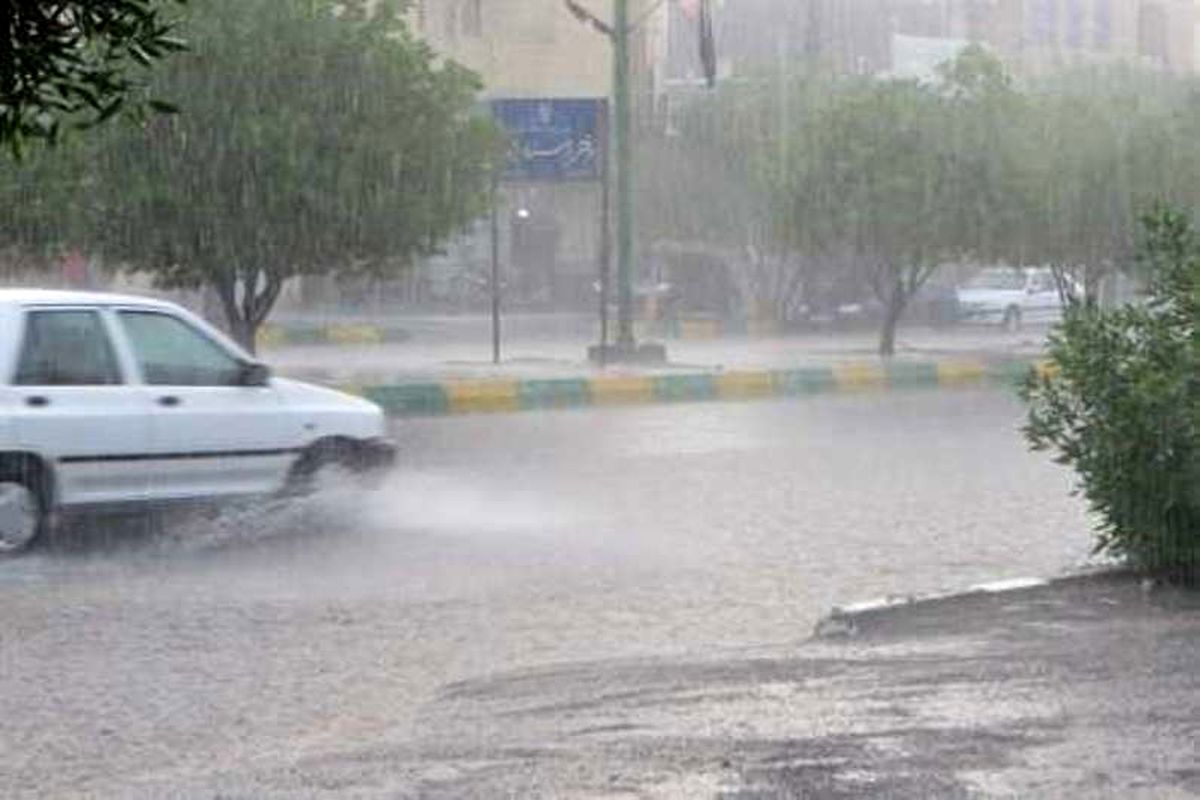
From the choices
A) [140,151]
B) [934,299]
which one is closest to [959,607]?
[140,151]

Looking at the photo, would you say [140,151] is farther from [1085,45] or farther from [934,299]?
[1085,45]

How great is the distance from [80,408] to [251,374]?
3.80 ft

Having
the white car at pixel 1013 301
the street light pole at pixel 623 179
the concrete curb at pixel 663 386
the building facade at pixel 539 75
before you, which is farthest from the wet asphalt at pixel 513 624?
the building facade at pixel 539 75

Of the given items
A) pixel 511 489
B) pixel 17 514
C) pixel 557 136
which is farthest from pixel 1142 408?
pixel 557 136

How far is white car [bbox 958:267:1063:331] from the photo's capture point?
5238cm

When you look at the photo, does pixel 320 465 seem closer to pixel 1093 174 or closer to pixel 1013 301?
pixel 1093 174

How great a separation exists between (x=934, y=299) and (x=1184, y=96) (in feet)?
34.2

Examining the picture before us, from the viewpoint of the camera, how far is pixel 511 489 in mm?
15523

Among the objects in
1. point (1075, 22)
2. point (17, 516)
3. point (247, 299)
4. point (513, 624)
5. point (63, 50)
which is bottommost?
point (513, 624)

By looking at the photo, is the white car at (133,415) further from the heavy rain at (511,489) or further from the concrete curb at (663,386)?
the concrete curb at (663,386)

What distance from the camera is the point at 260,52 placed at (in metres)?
22.2

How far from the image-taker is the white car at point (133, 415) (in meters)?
11.6

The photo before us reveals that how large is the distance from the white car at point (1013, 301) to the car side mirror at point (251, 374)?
40080 millimetres

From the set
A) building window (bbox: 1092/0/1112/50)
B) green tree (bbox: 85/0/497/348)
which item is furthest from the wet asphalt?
building window (bbox: 1092/0/1112/50)
